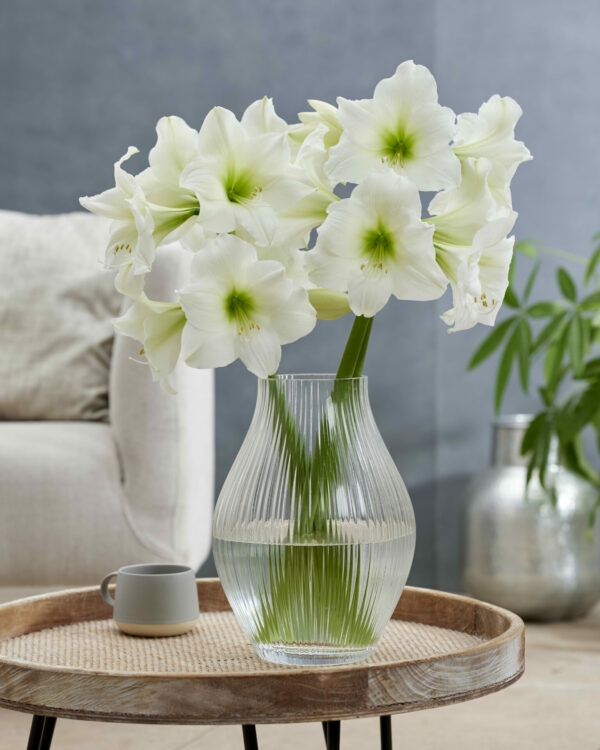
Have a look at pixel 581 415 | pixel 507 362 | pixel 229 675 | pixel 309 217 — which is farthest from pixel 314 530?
pixel 507 362

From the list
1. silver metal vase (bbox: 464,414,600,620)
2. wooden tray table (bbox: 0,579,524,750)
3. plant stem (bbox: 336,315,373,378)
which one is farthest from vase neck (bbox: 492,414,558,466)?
plant stem (bbox: 336,315,373,378)

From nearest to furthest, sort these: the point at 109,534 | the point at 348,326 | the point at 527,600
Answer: the point at 109,534, the point at 527,600, the point at 348,326

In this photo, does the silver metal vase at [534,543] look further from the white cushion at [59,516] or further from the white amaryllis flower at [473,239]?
the white amaryllis flower at [473,239]

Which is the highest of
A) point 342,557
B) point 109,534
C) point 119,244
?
point 119,244

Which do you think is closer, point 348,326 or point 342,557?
point 342,557

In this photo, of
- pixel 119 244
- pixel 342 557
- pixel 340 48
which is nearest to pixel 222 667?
pixel 342 557

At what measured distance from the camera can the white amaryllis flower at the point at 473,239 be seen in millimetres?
705

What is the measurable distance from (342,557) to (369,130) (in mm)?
313

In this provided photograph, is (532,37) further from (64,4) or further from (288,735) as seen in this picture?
(288,735)

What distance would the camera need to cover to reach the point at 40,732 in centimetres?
90

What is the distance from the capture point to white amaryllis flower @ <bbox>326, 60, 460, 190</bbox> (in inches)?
27.0

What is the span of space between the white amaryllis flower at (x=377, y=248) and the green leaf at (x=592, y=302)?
1742 mm

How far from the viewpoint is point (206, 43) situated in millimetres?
2803

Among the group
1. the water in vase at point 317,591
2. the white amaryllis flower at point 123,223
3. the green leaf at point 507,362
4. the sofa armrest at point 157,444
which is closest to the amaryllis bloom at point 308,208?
the white amaryllis flower at point 123,223
